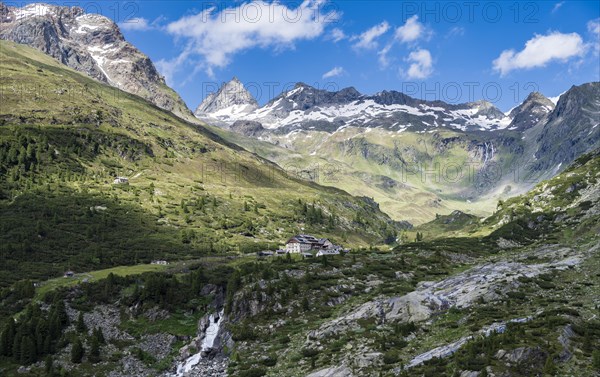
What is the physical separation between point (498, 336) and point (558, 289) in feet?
97.9

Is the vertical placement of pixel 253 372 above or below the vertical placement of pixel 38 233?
below

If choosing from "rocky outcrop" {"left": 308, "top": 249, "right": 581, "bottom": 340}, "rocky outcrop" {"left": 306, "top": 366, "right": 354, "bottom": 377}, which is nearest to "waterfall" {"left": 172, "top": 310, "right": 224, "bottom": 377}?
"rocky outcrop" {"left": 308, "top": 249, "right": 581, "bottom": 340}

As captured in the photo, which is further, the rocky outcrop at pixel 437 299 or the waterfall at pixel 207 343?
the waterfall at pixel 207 343

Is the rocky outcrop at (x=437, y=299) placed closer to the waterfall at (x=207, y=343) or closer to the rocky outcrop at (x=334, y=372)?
the rocky outcrop at (x=334, y=372)

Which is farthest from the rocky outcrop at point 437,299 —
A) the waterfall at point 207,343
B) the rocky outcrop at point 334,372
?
the waterfall at point 207,343

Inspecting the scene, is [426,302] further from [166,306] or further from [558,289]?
[166,306]

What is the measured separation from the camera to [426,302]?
245 feet

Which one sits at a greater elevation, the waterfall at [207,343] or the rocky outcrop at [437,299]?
the rocky outcrop at [437,299]

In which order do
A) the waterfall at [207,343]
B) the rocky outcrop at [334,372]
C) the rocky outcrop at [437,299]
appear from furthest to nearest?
the waterfall at [207,343], the rocky outcrop at [437,299], the rocky outcrop at [334,372]

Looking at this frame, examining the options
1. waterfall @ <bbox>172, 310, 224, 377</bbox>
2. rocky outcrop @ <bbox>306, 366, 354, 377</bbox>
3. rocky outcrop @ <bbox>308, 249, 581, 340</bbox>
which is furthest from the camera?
waterfall @ <bbox>172, 310, 224, 377</bbox>

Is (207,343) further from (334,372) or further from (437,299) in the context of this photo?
(437,299)

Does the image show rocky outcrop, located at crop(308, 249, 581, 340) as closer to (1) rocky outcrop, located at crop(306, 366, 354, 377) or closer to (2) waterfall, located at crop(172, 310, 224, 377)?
(1) rocky outcrop, located at crop(306, 366, 354, 377)

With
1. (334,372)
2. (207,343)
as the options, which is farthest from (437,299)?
(207,343)

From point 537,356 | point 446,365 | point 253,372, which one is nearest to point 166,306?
point 253,372
